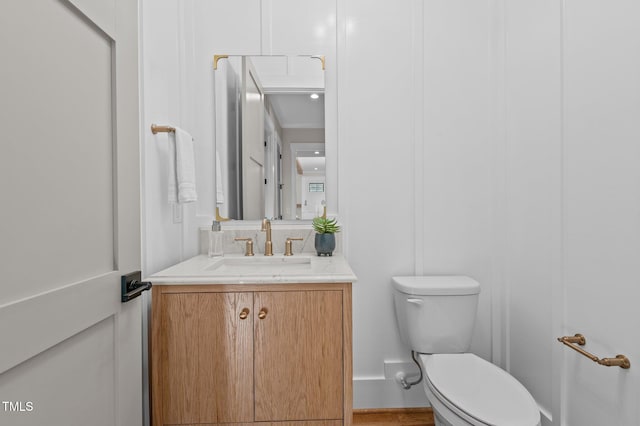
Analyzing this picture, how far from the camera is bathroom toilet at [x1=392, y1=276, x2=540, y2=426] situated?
115 centimetres

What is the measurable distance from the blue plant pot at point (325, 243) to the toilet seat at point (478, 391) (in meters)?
0.67

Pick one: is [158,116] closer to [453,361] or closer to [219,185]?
[219,185]

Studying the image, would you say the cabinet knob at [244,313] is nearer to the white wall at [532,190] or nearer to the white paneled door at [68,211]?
the white paneled door at [68,211]

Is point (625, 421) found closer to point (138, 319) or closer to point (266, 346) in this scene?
point (266, 346)

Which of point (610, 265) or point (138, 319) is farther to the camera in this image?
point (610, 265)

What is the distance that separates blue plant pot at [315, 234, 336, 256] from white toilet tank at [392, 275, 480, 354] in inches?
17.0

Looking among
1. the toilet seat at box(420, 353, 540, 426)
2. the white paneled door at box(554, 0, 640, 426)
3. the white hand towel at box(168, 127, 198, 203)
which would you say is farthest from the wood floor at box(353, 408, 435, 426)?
the white hand towel at box(168, 127, 198, 203)

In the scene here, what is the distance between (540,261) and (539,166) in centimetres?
43

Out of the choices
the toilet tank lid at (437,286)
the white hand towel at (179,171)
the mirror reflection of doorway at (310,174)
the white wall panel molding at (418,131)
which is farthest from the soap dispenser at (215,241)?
the white wall panel molding at (418,131)

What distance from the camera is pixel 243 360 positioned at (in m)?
1.19

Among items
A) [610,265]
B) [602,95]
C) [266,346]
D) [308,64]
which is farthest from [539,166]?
[266,346]

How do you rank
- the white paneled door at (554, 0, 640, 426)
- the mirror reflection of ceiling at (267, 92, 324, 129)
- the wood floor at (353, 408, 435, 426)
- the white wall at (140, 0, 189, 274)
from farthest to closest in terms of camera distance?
the mirror reflection of ceiling at (267, 92, 324, 129)
the wood floor at (353, 408, 435, 426)
the white wall at (140, 0, 189, 274)
the white paneled door at (554, 0, 640, 426)

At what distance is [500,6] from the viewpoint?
5.85 ft

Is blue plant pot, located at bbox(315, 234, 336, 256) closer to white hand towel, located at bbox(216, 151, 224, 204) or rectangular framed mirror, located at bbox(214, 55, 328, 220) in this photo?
rectangular framed mirror, located at bbox(214, 55, 328, 220)
